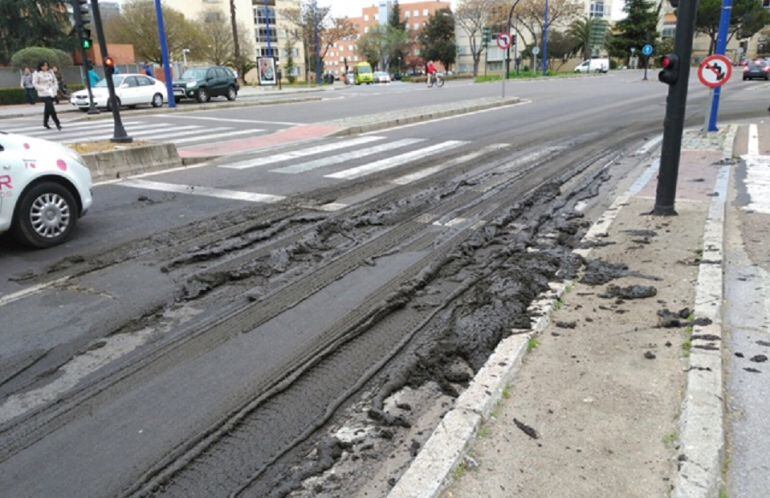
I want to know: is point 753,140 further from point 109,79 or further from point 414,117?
point 109,79

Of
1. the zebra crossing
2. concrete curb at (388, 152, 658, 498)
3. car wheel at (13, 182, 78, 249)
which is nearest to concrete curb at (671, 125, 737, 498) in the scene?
concrete curb at (388, 152, 658, 498)

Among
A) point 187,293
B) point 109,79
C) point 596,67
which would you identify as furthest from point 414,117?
point 596,67

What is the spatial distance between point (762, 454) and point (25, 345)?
15.2 ft

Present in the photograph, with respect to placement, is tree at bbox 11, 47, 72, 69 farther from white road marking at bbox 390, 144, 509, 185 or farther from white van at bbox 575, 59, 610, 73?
white van at bbox 575, 59, 610, 73

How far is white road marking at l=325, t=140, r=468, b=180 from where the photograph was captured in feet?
34.3

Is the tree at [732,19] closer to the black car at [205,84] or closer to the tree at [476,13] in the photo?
the tree at [476,13]

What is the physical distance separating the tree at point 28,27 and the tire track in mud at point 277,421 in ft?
168

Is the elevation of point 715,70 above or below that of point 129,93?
above

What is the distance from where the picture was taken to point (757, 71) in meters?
42.6

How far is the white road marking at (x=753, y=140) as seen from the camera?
1164cm

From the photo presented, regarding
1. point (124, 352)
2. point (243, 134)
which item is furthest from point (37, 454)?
point (243, 134)

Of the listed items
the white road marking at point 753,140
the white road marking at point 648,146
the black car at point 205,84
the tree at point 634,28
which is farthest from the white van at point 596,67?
the white road marking at point 648,146

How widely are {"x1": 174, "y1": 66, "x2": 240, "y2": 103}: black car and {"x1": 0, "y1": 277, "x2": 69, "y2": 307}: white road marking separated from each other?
2506 centimetres

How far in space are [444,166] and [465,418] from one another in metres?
8.35
